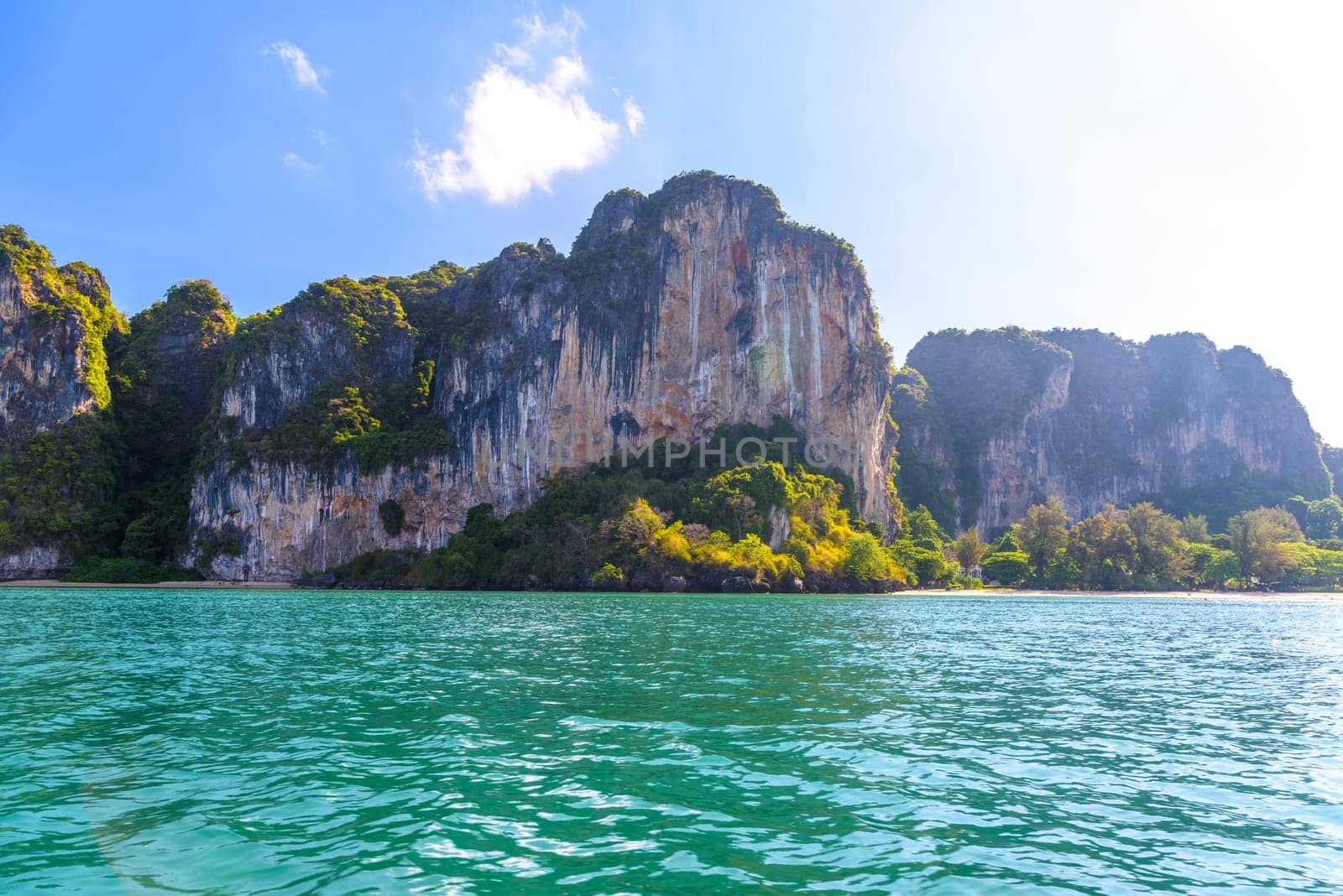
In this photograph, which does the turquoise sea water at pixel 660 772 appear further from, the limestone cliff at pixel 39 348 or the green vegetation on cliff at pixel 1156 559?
the limestone cliff at pixel 39 348

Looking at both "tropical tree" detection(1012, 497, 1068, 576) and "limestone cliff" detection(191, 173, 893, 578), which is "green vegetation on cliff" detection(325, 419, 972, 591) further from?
"tropical tree" detection(1012, 497, 1068, 576)

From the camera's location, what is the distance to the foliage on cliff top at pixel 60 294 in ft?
276

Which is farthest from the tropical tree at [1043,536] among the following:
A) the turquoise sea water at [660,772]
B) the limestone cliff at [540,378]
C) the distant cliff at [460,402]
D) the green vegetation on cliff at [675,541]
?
the turquoise sea water at [660,772]

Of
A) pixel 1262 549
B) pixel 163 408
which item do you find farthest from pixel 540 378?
pixel 1262 549

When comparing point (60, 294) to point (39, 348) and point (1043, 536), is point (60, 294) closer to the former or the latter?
point (39, 348)

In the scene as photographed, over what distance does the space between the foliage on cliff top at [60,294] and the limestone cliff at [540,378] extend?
48.0 feet

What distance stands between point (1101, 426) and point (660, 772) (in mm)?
163345

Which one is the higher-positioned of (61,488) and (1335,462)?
A: (1335,462)

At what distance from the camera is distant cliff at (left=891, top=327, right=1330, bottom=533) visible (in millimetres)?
139875

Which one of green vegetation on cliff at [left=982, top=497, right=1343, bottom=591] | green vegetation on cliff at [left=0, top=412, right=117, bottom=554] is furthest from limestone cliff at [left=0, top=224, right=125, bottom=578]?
green vegetation on cliff at [left=982, top=497, right=1343, bottom=591]

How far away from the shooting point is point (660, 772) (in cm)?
952

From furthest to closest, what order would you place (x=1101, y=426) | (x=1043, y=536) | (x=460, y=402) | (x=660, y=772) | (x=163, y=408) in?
(x=1101, y=426) < (x=163, y=408) < (x=460, y=402) < (x=1043, y=536) < (x=660, y=772)

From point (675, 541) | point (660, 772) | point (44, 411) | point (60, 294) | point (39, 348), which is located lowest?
point (660, 772)

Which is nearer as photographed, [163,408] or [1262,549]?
[1262,549]
